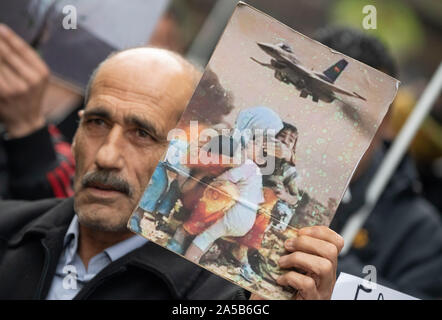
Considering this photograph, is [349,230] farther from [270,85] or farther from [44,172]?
[270,85]

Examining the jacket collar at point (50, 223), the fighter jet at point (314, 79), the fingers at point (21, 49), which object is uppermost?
the fighter jet at point (314, 79)

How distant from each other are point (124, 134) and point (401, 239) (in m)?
1.63

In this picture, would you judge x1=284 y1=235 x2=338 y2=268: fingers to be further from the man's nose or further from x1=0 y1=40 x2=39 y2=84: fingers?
x1=0 y1=40 x2=39 y2=84: fingers

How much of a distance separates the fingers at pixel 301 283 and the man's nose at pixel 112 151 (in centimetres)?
57

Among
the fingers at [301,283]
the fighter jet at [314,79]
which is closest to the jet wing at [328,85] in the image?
the fighter jet at [314,79]

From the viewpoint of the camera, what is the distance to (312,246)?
5.26 ft

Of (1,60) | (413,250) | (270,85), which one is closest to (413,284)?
(413,250)

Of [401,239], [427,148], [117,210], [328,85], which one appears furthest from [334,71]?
[427,148]

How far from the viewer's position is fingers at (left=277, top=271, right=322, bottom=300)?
1.60 metres

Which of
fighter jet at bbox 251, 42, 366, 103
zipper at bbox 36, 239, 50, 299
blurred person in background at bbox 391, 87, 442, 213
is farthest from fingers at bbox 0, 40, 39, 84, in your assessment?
blurred person in background at bbox 391, 87, 442, 213

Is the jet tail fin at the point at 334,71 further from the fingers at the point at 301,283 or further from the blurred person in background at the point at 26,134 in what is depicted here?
Answer: the blurred person in background at the point at 26,134

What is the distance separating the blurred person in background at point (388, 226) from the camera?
9.88 ft

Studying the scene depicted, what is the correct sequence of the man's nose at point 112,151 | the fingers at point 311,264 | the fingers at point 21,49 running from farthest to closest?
the fingers at point 21,49
the man's nose at point 112,151
the fingers at point 311,264

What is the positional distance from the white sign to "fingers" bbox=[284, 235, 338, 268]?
31 cm
